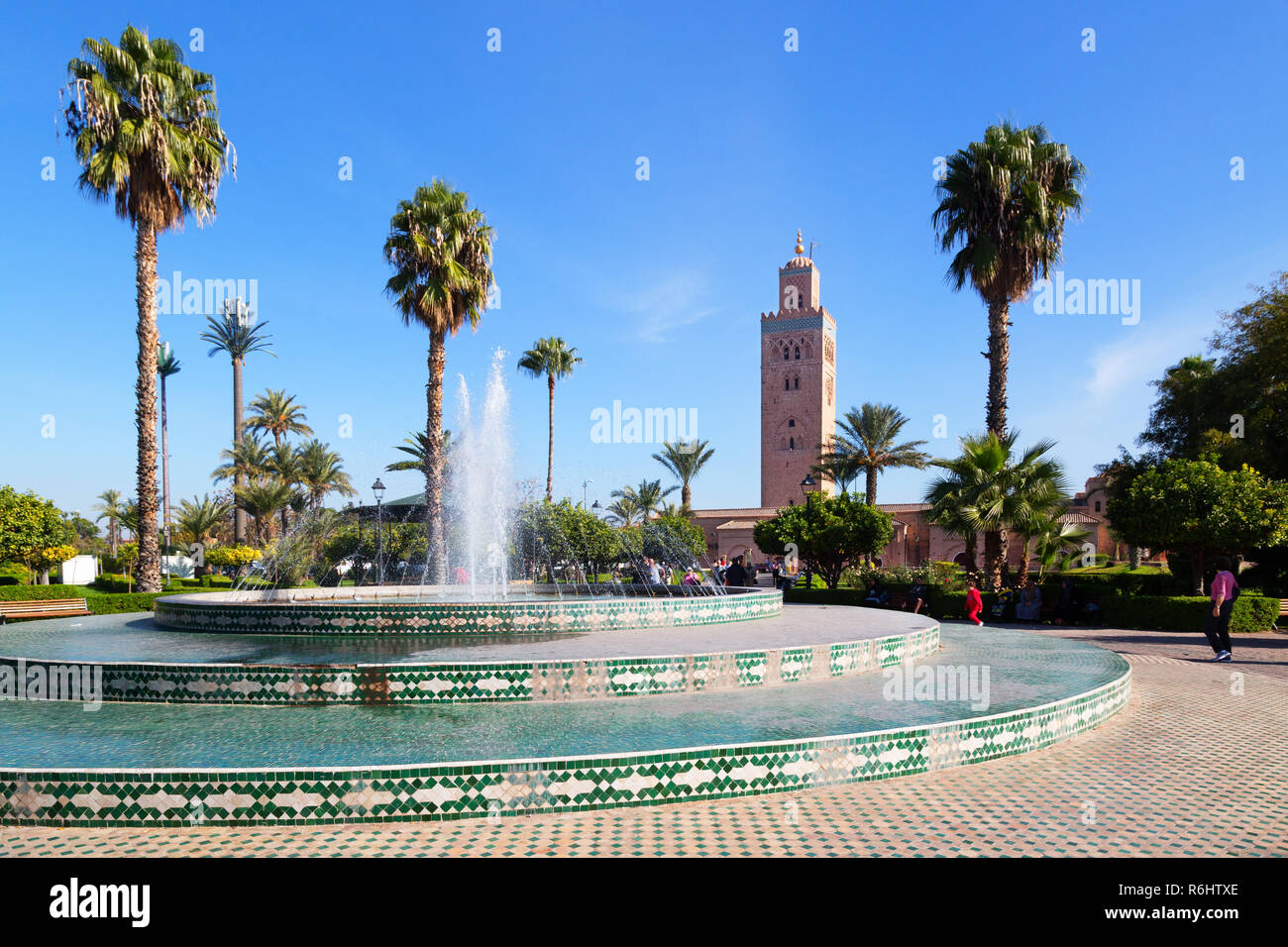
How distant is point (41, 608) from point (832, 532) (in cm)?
2002

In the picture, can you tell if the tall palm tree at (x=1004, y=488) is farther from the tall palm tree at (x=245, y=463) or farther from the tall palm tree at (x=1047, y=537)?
the tall palm tree at (x=245, y=463)

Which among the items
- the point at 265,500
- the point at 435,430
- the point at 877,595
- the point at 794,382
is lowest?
the point at 877,595

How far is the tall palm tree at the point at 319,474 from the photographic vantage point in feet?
133

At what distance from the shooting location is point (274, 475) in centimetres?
3903

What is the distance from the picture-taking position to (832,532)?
2419 cm

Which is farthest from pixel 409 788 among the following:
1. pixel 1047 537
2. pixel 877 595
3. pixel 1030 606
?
pixel 1047 537

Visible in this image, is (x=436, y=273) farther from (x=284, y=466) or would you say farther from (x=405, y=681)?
(x=284, y=466)

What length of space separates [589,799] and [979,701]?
3397mm

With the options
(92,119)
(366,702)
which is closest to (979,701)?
(366,702)

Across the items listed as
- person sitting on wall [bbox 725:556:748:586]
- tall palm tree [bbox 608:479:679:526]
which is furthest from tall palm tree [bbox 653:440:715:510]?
person sitting on wall [bbox 725:556:748:586]

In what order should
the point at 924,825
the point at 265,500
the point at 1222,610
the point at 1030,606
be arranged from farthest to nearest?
the point at 265,500
the point at 1030,606
the point at 1222,610
the point at 924,825

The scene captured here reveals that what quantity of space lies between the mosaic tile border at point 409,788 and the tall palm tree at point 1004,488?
13.1m

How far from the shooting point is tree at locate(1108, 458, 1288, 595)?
1438 centimetres

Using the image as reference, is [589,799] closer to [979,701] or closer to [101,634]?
[979,701]
